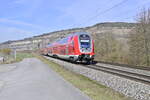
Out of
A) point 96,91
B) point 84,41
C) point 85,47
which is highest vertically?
point 84,41

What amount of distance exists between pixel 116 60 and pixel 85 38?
856cm

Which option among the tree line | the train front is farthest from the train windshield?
the tree line

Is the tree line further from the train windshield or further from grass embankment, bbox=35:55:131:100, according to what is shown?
grass embankment, bbox=35:55:131:100

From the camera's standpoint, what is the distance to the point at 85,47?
2452 centimetres

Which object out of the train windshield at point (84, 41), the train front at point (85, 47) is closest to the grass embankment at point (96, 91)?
the train front at point (85, 47)

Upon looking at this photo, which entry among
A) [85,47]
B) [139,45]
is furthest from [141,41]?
[85,47]

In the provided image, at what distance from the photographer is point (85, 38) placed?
24969mm

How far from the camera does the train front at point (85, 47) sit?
24.2 meters

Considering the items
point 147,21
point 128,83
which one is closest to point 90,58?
point 147,21

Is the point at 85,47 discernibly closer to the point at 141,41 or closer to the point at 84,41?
the point at 84,41

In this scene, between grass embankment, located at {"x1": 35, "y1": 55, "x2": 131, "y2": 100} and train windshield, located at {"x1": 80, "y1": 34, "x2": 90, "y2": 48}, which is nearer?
grass embankment, located at {"x1": 35, "y1": 55, "x2": 131, "y2": 100}

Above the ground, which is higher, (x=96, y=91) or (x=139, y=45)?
(x=139, y=45)

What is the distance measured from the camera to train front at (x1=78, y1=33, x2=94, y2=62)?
24.2m

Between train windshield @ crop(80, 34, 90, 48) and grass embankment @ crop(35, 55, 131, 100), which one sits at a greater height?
train windshield @ crop(80, 34, 90, 48)
